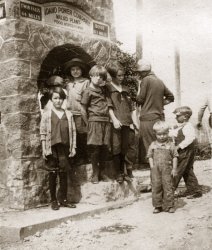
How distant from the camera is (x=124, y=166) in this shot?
7.04 m

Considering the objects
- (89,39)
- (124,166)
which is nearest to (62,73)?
(89,39)

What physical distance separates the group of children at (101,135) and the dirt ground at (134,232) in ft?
1.23

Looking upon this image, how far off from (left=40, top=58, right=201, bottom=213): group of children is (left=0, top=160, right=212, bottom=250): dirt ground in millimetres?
374

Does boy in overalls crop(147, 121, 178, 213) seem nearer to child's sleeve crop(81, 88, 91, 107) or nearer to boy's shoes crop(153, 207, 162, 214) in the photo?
boy's shoes crop(153, 207, 162, 214)

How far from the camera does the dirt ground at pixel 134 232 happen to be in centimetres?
454

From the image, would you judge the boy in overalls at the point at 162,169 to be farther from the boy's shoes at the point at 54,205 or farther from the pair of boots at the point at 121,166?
the boy's shoes at the point at 54,205

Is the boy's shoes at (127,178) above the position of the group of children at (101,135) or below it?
below

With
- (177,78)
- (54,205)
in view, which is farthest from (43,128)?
(177,78)

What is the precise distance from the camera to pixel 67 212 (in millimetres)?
5758

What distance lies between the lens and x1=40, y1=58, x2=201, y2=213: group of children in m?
6.00

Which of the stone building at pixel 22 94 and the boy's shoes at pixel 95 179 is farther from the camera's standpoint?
the boy's shoes at pixel 95 179

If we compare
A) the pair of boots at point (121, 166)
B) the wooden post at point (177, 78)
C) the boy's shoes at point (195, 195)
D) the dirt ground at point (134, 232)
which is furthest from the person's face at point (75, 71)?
the wooden post at point (177, 78)

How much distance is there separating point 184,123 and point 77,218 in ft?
7.38

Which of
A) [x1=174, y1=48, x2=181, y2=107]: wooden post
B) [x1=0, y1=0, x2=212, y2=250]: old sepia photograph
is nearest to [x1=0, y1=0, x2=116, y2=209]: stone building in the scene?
[x1=0, y1=0, x2=212, y2=250]: old sepia photograph
